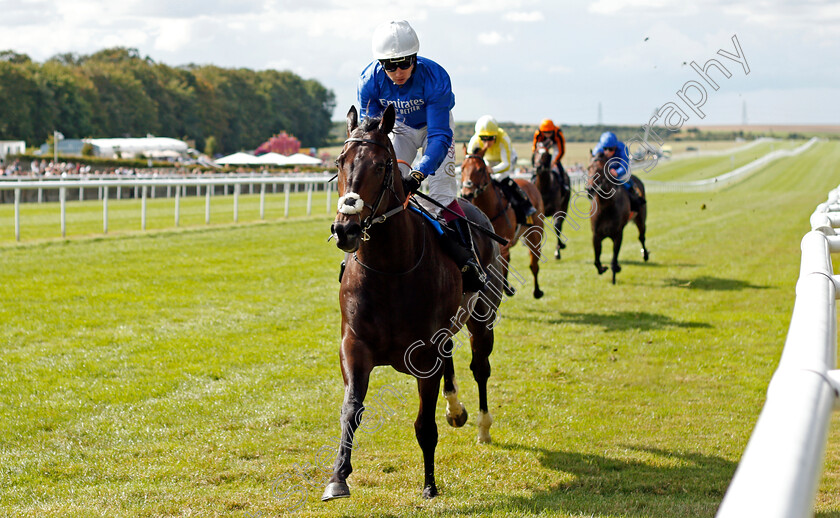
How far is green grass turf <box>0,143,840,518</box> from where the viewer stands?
3.96 metres

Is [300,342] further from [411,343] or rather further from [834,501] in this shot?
[834,501]

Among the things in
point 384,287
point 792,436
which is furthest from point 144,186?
point 792,436

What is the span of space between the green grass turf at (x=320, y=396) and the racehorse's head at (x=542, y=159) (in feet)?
5.08

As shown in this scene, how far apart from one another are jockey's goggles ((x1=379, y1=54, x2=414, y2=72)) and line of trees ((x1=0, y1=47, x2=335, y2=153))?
Result: 57931 mm

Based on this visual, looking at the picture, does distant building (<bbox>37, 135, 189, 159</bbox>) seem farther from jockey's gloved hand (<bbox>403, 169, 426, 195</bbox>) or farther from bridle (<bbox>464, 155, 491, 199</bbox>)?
jockey's gloved hand (<bbox>403, 169, 426, 195</bbox>)

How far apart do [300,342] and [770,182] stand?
122ft

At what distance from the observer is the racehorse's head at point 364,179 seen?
3.17 meters

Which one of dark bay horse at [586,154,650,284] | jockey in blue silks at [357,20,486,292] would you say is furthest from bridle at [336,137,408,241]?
dark bay horse at [586,154,650,284]

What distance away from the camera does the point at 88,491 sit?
3.90 metres

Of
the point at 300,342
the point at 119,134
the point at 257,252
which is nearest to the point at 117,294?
the point at 300,342

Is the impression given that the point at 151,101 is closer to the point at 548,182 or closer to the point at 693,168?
the point at 693,168

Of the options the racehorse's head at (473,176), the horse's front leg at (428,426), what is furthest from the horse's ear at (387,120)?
the racehorse's head at (473,176)

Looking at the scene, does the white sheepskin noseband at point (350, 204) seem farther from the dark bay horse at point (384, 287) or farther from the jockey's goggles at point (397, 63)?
the jockey's goggles at point (397, 63)

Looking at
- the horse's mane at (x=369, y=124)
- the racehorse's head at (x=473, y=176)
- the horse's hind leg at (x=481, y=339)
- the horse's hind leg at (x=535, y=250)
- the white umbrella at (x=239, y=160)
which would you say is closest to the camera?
the horse's mane at (x=369, y=124)
